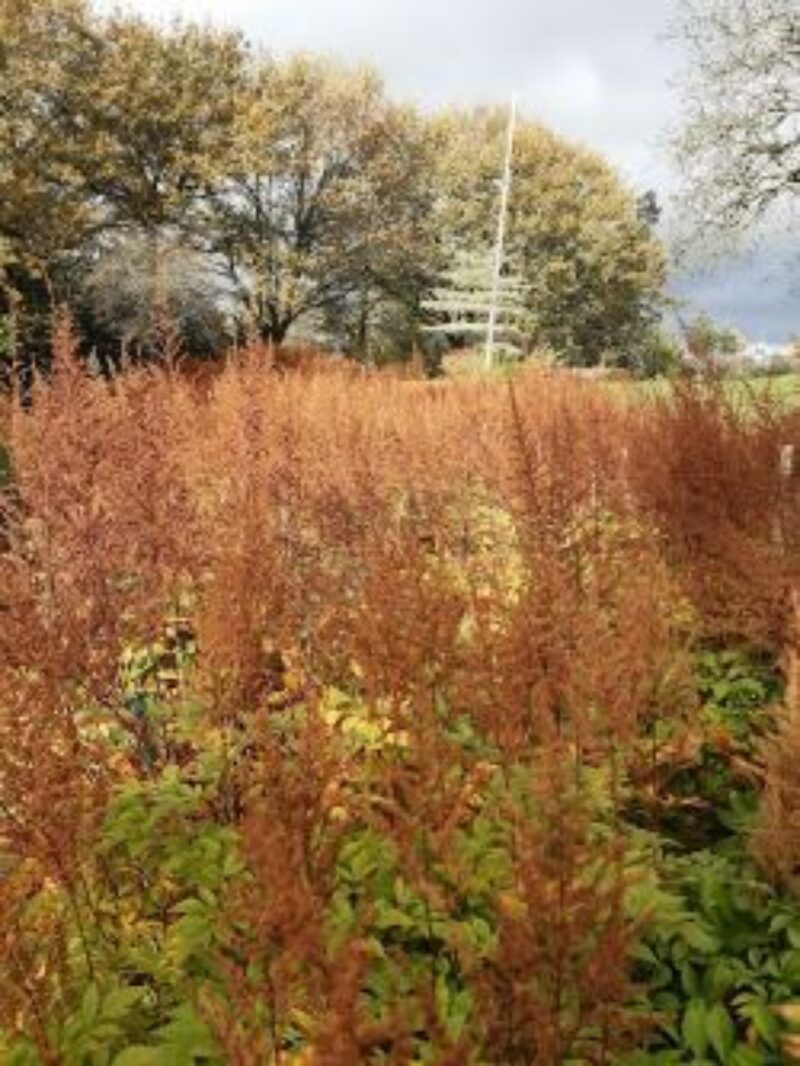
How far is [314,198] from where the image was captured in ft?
90.2

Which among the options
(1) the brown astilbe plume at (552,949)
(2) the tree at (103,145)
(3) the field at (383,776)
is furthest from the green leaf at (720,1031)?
(2) the tree at (103,145)

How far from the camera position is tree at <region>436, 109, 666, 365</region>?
41.0m

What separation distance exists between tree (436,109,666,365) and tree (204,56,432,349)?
11.9 m

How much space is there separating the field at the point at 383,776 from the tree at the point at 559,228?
35.6 metres

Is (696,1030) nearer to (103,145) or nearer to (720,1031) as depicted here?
(720,1031)

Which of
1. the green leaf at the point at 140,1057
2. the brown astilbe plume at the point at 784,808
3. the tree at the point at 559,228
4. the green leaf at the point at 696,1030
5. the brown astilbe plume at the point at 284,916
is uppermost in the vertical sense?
the tree at the point at 559,228

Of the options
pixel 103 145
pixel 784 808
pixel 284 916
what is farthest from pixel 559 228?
pixel 284 916

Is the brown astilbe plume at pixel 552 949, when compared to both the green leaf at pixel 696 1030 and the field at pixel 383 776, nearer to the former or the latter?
the field at pixel 383 776

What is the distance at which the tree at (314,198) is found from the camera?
26.3 m

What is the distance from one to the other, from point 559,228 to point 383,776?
136ft

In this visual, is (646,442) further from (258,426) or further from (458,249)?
Result: (458,249)

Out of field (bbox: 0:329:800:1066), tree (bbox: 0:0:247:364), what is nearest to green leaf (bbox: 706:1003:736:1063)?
field (bbox: 0:329:800:1066)

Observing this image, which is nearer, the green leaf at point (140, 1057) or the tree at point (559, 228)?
the green leaf at point (140, 1057)

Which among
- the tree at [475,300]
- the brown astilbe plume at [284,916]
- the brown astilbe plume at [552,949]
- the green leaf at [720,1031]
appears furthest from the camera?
the tree at [475,300]
